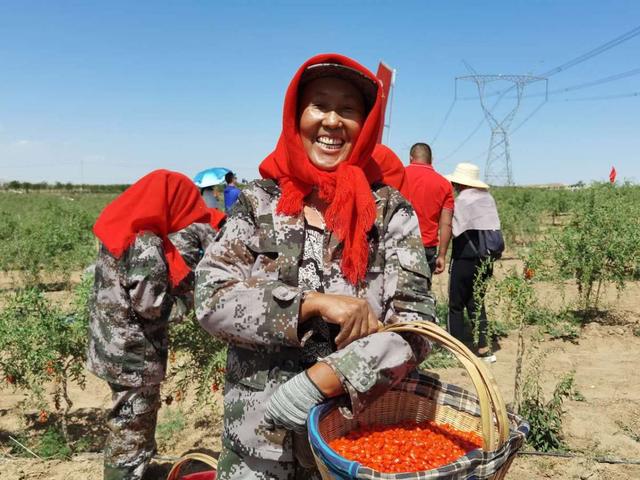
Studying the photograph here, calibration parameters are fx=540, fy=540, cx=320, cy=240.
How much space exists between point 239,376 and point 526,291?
277cm

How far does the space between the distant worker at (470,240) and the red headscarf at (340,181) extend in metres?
3.58

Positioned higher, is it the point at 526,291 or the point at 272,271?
the point at 272,271

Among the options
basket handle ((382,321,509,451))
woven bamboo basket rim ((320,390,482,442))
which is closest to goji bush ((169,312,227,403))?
woven bamboo basket rim ((320,390,482,442))

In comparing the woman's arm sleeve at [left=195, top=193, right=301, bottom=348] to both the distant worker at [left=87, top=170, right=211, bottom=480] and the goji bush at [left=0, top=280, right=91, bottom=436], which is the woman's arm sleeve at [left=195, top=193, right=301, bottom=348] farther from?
the goji bush at [left=0, top=280, right=91, bottom=436]

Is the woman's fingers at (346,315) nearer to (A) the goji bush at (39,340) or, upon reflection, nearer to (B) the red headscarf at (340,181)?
(B) the red headscarf at (340,181)

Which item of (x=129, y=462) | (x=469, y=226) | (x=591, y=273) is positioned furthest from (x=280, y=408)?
(x=591, y=273)

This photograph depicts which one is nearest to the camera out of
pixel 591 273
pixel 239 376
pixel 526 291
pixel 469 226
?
pixel 239 376

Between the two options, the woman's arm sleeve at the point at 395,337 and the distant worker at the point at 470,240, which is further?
the distant worker at the point at 470,240

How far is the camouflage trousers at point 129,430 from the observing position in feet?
9.27

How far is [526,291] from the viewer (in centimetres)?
371

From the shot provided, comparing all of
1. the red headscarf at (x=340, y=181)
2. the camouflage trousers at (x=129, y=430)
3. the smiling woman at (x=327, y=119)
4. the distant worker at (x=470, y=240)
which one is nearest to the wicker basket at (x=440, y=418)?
the red headscarf at (x=340, y=181)

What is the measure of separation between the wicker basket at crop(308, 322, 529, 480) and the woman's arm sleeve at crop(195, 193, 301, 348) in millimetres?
213

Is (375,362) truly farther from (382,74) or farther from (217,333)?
(382,74)

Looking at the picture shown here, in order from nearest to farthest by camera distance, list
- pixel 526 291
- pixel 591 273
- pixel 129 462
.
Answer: pixel 129 462, pixel 526 291, pixel 591 273
